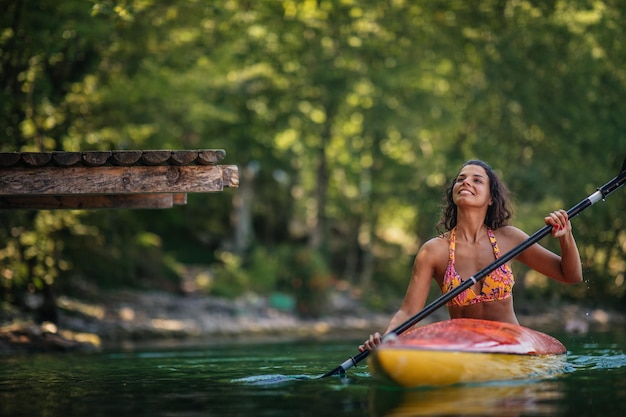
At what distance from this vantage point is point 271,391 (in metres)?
6.85

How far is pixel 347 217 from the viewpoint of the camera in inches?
1196

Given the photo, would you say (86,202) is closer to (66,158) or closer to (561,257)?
(66,158)

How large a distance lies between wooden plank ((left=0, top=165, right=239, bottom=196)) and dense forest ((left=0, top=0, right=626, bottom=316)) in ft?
20.9

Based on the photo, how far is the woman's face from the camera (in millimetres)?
Answer: 7746

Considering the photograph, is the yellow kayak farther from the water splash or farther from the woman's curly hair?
the water splash

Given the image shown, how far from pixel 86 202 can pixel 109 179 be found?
102 inches

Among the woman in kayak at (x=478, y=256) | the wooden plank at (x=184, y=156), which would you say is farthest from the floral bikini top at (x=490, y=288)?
the wooden plank at (x=184, y=156)

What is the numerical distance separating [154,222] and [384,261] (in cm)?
669

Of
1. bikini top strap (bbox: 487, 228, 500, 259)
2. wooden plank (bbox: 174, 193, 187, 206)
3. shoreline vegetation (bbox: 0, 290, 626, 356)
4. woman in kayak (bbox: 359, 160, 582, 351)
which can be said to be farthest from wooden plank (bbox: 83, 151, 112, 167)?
shoreline vegetation (bbox: 0, 290, 626, 356)

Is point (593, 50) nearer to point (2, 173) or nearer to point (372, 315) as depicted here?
point (372, 315)

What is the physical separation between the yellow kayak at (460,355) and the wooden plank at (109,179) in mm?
2070

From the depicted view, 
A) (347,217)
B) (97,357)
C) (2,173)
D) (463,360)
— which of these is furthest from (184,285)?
(463,360)

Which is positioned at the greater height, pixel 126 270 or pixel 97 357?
pixel 126 270

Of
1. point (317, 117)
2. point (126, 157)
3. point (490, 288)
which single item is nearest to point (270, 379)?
point (490, 288)
